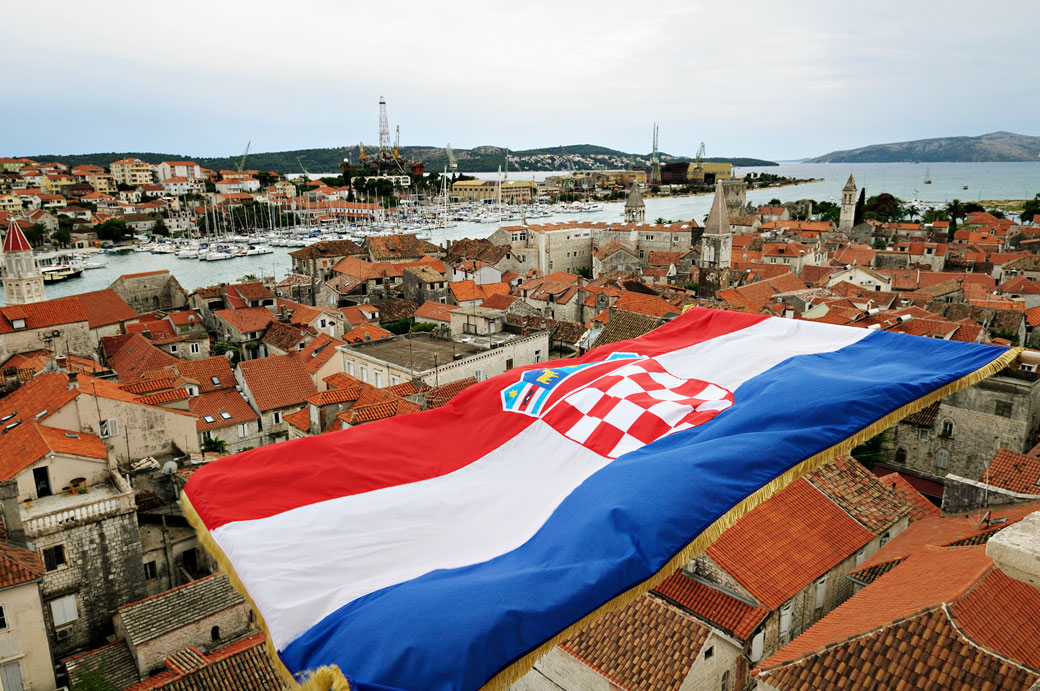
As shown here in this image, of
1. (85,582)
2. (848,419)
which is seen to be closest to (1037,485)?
(848,419)

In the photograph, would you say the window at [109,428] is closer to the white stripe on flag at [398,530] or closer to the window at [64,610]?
the window at [64,610]

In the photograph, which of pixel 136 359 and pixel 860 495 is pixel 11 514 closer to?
pixel 860 495

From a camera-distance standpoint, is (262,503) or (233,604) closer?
(262,503)

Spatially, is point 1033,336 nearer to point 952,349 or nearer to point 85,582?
point 952,349

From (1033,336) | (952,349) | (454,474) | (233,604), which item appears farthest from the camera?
(1033,336)

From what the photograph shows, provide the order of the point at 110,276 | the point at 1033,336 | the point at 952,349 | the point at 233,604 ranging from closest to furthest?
1. the point at 952,349
2. the point at 233,604
3. the point at 1033,336
4. the point at 110,276

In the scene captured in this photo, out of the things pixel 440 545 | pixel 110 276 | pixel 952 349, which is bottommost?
pixel 110 276

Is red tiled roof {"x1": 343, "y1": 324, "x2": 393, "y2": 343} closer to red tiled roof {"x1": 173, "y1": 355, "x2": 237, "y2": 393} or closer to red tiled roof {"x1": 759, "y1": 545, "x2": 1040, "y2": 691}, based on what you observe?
red tiled roof {"x1": 173, "y1": 355, "x2": 237, "y2": 393}

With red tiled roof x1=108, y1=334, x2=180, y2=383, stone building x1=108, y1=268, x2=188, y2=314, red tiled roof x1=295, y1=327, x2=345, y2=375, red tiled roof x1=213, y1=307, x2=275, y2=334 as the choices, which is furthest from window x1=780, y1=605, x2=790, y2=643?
stone building x1=108, y1=268, x2=188, y2=314
